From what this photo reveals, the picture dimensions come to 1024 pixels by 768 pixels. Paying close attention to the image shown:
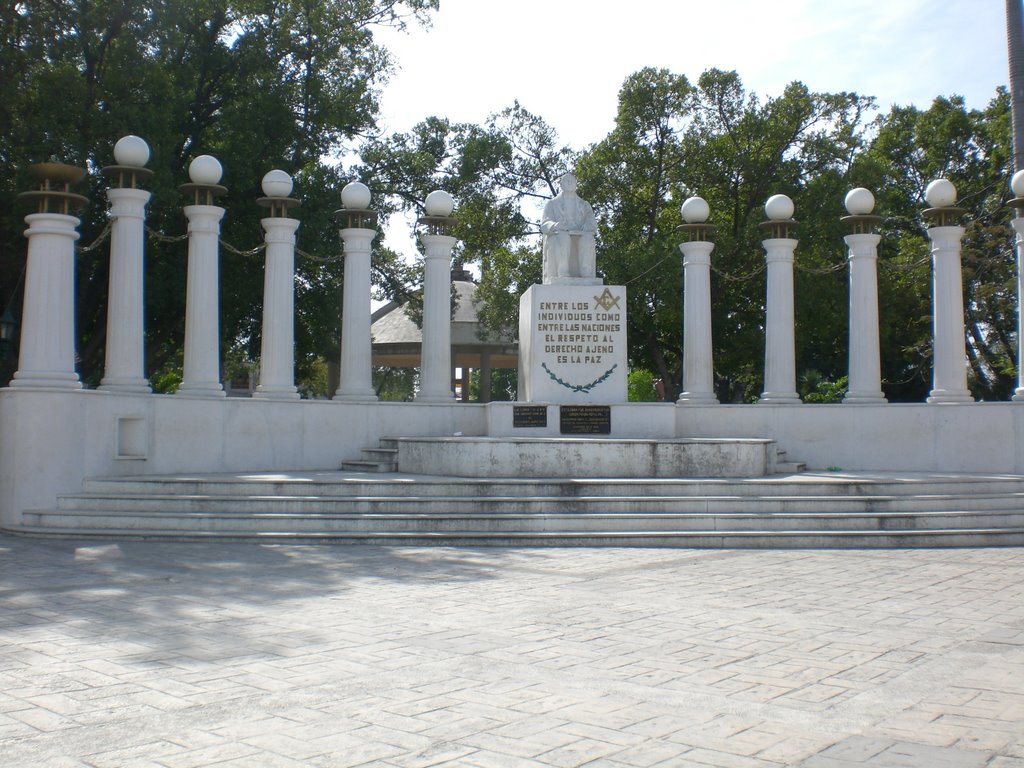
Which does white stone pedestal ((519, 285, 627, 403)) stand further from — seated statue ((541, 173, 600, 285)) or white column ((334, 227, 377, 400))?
white column ((334, 227, 377, 400))

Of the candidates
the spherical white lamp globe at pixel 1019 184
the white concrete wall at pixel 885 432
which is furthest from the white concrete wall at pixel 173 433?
the spherical white lamp globe at pixel 1019 184

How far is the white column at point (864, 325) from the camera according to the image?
65.0ft

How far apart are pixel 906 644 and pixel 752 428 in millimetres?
12475

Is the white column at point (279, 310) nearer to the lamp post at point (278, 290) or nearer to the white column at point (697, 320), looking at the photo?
the lamp post at point (278, 290)

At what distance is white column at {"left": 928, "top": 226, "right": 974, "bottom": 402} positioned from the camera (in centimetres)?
1911

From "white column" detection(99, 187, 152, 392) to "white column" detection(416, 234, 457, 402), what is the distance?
5.61 metres

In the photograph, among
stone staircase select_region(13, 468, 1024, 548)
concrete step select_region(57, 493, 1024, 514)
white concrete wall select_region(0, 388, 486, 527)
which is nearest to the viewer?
stone staircase select_region(13, 468, 1024, 548)

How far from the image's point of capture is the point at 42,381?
14.8 metres

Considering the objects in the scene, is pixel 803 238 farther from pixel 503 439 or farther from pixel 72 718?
pixel 72 718

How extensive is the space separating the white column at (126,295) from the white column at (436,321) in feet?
18.4

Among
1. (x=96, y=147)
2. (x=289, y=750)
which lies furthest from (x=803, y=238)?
(x=289, y=750)

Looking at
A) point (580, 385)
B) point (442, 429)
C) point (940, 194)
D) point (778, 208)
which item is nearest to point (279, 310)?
point (442, 429)

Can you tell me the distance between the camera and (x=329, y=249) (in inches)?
1033

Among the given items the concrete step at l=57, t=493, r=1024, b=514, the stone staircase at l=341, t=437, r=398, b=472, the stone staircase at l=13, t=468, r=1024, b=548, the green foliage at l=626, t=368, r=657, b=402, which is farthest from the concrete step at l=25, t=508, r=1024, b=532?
the green foliage at l=626, t=368, r=657, b=402
